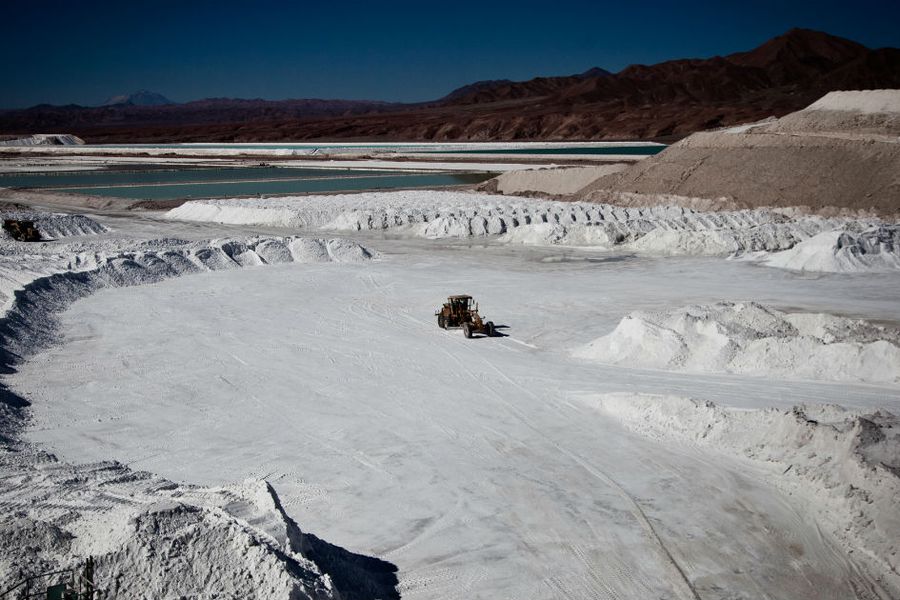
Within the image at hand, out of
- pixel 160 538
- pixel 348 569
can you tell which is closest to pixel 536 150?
pixel 348 569

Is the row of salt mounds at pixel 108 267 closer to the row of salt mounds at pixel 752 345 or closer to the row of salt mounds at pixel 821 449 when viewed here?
the row of salt mounds at pixel 752 345

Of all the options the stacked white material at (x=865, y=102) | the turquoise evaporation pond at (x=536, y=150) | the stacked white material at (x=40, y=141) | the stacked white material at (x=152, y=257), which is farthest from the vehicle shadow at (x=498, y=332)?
the stacked white material at (x=40, y=141)

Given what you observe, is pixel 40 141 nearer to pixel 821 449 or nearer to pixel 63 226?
pixel 63 226

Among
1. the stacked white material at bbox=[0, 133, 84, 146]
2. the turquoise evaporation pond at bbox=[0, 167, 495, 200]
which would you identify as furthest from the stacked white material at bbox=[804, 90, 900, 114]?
the stacked white material at bbox=[0, 133, 84, 146]

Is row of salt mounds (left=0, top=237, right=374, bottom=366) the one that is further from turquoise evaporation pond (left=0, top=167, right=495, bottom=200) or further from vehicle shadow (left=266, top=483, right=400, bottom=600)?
turquoise evaporation pond (left=0, top=167, right=495, bottom=200)

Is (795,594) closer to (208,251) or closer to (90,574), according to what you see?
(90,574)

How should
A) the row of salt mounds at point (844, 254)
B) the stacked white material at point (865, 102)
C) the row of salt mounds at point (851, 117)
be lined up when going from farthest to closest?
the stacked white material at point (865, 102), the row of salt mounds at point (851, 117), the row of salt mounds at point (844, 254)

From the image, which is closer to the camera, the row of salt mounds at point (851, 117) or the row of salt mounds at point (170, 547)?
the row of salt mounds at point (170, 547)
